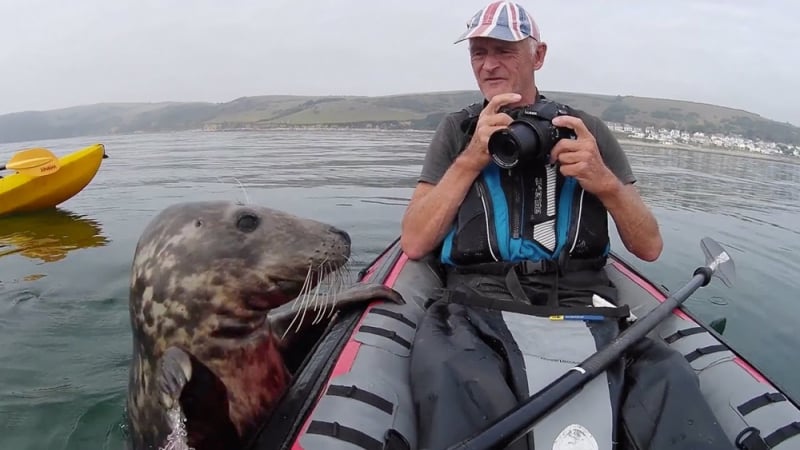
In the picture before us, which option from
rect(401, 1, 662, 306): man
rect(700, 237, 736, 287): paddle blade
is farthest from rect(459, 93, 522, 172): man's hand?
rect(700, 237, 736, 287): paddle blade

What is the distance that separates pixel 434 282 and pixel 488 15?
1625 millimetres

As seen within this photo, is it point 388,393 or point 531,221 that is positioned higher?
point 531,221

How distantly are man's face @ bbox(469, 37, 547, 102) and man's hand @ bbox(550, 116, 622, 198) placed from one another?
564mm

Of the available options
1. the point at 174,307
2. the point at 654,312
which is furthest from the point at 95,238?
A: the point at 654,312

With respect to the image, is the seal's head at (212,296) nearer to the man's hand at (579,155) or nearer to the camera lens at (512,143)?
the camera lens at (512,143)

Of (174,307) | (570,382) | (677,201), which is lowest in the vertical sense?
(677,201)

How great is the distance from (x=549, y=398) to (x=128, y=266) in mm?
6150

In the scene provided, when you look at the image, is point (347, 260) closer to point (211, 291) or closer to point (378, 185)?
point (211, 291)

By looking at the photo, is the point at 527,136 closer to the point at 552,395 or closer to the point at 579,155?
the point at 579,155

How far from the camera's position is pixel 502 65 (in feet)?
10.3

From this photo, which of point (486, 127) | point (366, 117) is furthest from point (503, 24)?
point (366, 117)

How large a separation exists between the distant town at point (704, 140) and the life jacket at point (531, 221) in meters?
50.3

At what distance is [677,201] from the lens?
43.6ft

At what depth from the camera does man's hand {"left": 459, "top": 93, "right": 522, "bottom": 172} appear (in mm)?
2676
